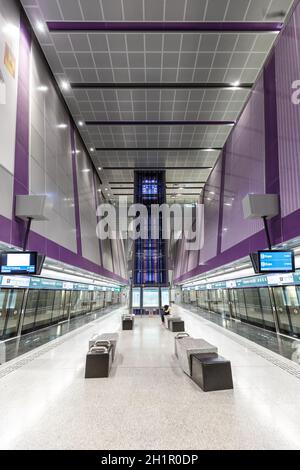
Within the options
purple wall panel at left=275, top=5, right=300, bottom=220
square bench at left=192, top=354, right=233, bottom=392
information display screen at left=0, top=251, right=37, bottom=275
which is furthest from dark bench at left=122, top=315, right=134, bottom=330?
purple wall panel at left=275, top=5, right=300, bottom=220

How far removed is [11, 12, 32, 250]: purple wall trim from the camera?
7.73 m

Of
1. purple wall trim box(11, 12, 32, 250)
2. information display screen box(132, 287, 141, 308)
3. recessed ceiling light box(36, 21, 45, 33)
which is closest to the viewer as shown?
purple wall trim box(11, 12, 32, 250)

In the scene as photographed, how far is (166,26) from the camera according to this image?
949cm

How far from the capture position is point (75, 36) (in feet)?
32.4

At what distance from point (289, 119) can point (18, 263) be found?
8.22m

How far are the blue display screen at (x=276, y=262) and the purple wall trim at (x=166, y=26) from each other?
25.7ft

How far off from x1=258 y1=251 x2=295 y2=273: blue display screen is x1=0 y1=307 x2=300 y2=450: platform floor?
242cm

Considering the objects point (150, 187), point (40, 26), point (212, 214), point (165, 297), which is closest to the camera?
point (40, 26)

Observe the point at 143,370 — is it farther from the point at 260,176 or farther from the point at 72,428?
the point at 260,176

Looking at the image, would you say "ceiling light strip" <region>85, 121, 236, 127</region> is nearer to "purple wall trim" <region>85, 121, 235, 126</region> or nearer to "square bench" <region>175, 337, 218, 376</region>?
"purple wall trim" <region>85, 121, 235, 126</region>

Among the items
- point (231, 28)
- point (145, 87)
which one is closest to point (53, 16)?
point (145, 87)

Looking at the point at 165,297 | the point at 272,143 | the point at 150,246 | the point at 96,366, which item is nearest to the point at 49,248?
the point at 96,366

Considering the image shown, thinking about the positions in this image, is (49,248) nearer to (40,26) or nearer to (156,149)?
(40,26)

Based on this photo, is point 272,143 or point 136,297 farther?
point 136,297
